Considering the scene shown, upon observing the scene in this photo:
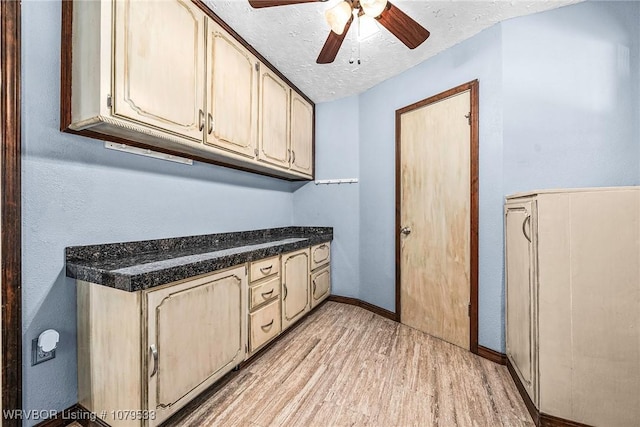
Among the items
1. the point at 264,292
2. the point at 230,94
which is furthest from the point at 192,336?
the point at 230,94

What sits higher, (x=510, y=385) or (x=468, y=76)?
(x=468, y=76)

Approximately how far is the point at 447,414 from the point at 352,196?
2.11m

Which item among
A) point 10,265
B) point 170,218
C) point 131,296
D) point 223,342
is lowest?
point 223,342

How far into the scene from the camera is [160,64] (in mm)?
1386

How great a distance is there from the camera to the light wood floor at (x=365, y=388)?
135 centimetres

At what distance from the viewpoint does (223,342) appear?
5.04 ft

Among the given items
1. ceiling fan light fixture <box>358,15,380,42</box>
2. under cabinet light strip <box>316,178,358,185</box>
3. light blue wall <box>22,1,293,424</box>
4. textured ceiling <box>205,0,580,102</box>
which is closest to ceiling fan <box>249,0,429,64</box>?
ceiling fan light fixture <box>358,15,380,42</box>

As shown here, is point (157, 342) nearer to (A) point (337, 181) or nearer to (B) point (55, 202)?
(B) point (55, 202)

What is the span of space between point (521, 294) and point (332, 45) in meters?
1.86

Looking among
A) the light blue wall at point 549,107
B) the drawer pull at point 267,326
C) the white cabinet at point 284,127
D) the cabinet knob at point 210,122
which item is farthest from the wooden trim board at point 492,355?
the cabinet knob at point 210,122

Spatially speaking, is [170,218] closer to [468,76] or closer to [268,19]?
[268,19]

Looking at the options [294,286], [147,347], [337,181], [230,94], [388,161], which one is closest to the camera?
[147,347]

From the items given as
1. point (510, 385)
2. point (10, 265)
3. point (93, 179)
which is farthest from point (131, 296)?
point (510, 385)

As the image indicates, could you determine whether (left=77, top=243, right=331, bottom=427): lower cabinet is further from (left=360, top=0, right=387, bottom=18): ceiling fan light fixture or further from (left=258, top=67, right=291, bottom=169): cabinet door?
(left=360, top=0, right=387, bottom=18): ceiling fan light fixture
